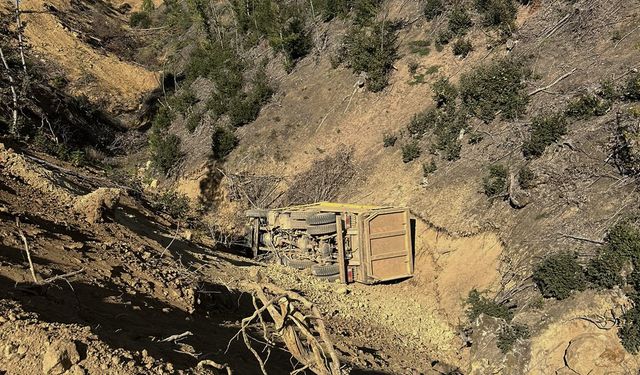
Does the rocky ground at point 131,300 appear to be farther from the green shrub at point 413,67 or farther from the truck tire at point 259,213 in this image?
the green shrub at point 413,67

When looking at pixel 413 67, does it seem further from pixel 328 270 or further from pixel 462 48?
pixel 328 270

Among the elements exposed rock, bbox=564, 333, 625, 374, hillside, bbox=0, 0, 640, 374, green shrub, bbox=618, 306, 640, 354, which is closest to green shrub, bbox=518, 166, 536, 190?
hillside, bbox=0, 0, 640, 374

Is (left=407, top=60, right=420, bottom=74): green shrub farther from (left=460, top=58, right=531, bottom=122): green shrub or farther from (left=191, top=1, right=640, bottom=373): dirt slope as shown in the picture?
(left=460, top=58, right=531, bottom=122): green shrub

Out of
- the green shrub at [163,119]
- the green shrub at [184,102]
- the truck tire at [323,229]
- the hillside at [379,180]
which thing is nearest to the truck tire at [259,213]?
the hillside at [379,180]

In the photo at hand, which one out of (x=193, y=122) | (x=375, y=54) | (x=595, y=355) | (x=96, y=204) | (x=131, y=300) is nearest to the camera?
(x=131, y=300)

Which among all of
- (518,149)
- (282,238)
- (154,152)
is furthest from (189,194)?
(518,149)

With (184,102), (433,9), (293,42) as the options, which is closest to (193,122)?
(184,102)

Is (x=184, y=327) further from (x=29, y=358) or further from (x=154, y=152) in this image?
(x=154, y=152)
